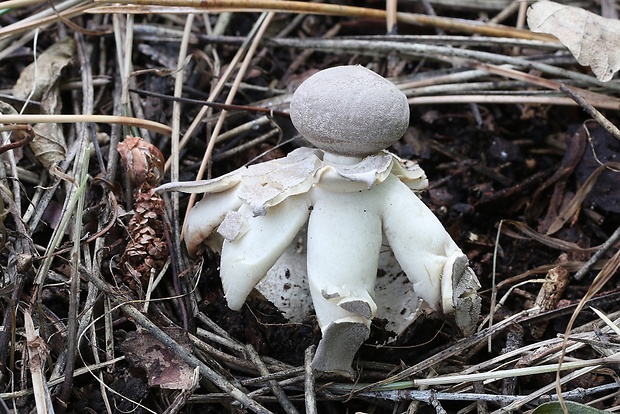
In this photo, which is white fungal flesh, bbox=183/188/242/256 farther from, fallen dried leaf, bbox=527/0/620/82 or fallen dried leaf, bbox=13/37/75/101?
fallen dried leaf, bbox=527/0/620/82

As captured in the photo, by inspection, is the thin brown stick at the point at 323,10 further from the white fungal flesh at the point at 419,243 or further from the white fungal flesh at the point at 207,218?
the white fungal flesh at the point at 419,243

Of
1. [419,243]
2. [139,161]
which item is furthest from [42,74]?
[419,243]

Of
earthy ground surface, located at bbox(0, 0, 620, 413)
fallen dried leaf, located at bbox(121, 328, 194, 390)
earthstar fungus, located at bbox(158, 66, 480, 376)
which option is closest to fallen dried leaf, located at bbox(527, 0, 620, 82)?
earthy ground surface, located at bbox(0, 0, 620, 413)

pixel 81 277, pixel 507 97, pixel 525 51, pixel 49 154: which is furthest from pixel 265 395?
pixel 525 51

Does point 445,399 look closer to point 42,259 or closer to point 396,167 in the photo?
point 396,167

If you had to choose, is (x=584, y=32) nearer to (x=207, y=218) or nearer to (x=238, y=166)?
(x=238, y=166)

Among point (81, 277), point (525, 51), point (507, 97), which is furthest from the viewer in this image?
point (525, 51)
